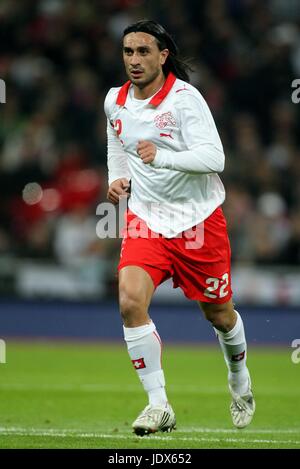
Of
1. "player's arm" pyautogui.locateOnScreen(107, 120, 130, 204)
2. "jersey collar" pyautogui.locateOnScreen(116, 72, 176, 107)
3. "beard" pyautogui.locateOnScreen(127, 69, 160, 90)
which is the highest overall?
"beard" pyautogui.locateOnScreen(127, 69, 160, 90)

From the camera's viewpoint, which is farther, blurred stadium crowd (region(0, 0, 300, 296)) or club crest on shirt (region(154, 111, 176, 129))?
blurred stadium crowd (region(0, 0, 300, 296))

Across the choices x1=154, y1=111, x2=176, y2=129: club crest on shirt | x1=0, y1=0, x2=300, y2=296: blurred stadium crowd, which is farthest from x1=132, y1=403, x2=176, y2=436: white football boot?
x1=0, y1=0, x2=300, y2=296: blurred stadium crowd

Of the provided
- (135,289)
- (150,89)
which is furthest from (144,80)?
(135,289)

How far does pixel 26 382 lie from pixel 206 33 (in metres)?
7.66

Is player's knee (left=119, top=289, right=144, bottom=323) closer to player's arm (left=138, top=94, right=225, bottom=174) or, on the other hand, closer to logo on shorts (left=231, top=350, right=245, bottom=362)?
player's arm (left=138, top=94, right=225, bottom=174)

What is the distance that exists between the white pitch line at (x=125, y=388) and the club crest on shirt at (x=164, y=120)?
3332 millimetres

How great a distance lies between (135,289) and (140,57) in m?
1.36

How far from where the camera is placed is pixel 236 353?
6961 millimetres

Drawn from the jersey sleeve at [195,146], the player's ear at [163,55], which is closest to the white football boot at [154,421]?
the jersey sleeve at [195,146]

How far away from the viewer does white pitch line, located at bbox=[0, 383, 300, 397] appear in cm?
907

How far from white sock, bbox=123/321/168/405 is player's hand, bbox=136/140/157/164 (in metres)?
0.93

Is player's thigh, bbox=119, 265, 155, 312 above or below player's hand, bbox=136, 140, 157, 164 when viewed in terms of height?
below

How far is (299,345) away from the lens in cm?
1230

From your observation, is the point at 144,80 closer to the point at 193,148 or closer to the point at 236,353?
the point at 193,148
